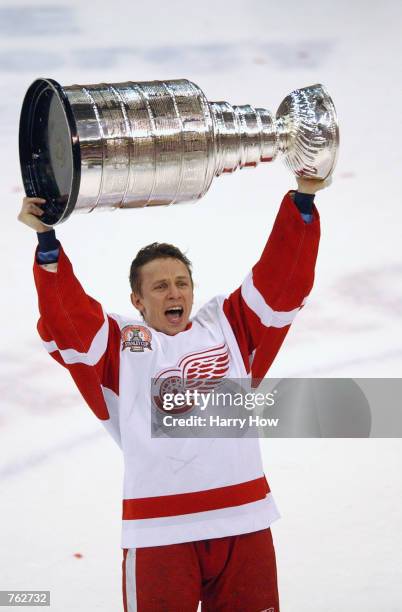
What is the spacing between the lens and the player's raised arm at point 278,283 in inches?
99.1

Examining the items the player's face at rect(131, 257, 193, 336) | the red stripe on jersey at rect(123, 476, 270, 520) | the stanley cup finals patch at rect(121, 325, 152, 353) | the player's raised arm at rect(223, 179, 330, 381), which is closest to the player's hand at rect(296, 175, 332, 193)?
the player's raised arm at rect(223, 179, 330, 381)

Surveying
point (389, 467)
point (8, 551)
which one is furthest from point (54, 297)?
point (389, 467)

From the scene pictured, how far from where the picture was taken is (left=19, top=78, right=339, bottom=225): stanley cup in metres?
2.26

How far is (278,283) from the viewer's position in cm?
254

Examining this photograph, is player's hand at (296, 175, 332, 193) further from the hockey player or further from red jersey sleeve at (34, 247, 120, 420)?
red jersey sleeve at (34, 247, 120, 420)

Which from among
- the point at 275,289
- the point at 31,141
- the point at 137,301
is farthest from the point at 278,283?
the point at 31,141

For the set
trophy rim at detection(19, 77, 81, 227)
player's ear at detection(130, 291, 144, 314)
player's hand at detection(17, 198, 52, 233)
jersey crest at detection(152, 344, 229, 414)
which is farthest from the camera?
player's ear at detection(130, 291, 144, 314)

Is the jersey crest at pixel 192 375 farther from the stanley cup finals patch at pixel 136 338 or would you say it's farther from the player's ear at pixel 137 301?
the player's ear at pixel 137 301

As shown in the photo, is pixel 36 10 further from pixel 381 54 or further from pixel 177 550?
pixel 177 550

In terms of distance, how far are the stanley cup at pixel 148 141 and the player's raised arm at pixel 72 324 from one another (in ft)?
Answer: 0.16

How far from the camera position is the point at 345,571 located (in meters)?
2.96

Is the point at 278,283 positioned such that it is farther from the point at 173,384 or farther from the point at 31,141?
the point at 31,141

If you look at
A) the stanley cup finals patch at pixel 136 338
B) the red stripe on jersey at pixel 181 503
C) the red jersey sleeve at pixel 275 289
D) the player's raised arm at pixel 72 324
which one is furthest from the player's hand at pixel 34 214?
the red stripe on jersey at pixel 181 503

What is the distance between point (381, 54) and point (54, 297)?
307cm
